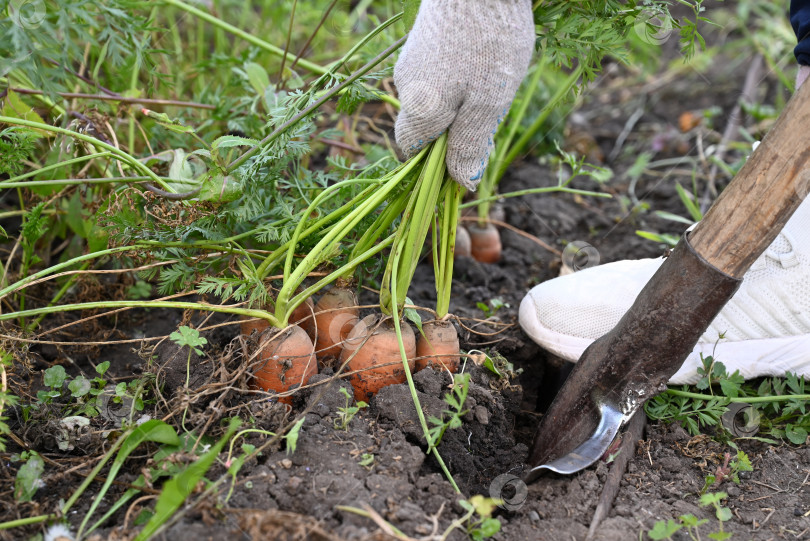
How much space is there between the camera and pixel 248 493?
1155 mm

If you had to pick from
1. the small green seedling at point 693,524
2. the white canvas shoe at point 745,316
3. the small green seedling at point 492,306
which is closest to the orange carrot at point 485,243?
the small green seedling at point 492,306

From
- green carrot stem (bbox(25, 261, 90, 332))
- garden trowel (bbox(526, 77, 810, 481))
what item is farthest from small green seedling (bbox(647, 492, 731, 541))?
green carrot stem (bbox(25, 261, 90, 332))

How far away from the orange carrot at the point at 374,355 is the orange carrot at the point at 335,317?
73mm

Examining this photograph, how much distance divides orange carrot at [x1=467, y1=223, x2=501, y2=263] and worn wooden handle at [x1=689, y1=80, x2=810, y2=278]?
944 mm

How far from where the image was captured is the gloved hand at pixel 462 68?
4.15ft

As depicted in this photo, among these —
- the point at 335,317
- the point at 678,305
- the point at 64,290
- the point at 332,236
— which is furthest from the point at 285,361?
the point at 678,305

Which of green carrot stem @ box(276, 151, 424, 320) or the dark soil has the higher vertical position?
green carrot stem @ box(276, 151, 424, 320)

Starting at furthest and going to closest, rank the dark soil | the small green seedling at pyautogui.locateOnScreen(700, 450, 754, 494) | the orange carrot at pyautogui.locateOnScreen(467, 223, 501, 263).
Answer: the orange carrot at pyautogui.locateOnScreen(467, 223, 501, 263), the small green seedling at pyautogui.locateOnScreen(700, 450, 754, 494), the dark soil

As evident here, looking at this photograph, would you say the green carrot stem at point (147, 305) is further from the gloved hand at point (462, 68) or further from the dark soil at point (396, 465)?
the gloved hand at point (462, 68)

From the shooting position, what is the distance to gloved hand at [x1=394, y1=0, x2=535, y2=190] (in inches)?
49.8

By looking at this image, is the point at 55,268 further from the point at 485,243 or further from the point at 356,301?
the point at 485,243

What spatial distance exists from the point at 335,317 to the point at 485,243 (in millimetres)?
837

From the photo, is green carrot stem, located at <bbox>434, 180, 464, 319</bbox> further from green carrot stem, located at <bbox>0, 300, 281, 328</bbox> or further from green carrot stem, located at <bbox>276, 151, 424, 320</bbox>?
green carrot stem, located at <bbox>0, 300, 281, 328</bbox>

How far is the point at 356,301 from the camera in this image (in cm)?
158
